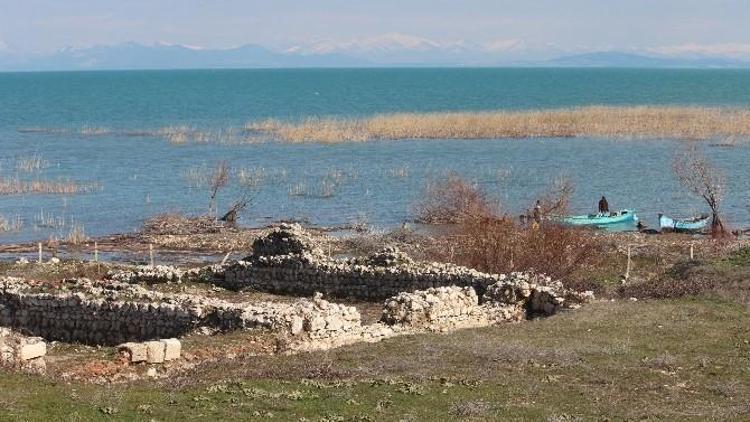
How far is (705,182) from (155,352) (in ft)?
140

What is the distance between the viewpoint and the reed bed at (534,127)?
104938mm

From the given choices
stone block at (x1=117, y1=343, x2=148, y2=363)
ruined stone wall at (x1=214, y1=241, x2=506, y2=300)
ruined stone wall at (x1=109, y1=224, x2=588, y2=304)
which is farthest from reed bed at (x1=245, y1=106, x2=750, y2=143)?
stone block at (x1=117, y1=343, x2=148, y2=363)

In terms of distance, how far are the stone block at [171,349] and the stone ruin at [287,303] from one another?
0.02m

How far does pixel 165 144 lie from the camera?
353 feet

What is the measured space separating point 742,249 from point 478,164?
46.4 meters

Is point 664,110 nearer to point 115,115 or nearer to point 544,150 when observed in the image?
point 544,150

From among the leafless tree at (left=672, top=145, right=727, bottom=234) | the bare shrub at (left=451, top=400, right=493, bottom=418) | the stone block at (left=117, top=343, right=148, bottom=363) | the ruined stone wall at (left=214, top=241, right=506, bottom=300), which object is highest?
the bare shrub at (left=451, top=400, right=493, bottom=418)

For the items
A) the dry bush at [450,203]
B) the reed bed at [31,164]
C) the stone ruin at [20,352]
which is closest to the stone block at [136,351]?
the stone ruin at [20,352]

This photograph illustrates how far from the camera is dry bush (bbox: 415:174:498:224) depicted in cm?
4867

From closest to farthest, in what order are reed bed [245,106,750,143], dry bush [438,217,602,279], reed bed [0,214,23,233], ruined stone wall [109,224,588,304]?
ruined stone wall [109,224,588,304] → dry bush [438,217,602,279] → reed bed [0,214,23,233] → reed bed [245,106,750,143]

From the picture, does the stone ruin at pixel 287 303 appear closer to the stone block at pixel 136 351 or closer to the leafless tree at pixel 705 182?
the stone block at pixel 136 351

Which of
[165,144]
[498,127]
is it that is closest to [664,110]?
[498,127]

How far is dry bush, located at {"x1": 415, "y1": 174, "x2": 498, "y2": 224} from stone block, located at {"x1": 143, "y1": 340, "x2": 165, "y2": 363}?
25.3 m

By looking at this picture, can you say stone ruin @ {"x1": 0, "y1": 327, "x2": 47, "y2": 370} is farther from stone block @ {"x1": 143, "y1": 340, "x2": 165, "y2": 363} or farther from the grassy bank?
stone block @ {"x1": 143, "y1": 340, "x2": 165, "y2": 363}
